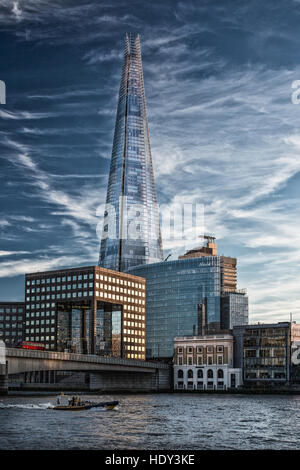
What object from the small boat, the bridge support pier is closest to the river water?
the small boat

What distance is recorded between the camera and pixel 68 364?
599 ft

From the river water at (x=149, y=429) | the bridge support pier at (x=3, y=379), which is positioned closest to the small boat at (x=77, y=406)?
the river water at (x=149, y=429)

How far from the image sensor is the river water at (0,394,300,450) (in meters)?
68.8

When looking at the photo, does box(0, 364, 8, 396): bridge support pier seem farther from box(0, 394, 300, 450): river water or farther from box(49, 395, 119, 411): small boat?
box(49, 395, 119, 411): small boat

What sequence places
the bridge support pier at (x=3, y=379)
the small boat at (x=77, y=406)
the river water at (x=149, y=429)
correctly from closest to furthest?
the river water at (x=149, y=429) < the small boat at (x=77, y=406) < the bridge support pier at (x=3, y=379)

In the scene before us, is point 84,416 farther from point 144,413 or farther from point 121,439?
point 121,439

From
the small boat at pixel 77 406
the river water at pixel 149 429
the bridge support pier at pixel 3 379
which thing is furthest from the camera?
the bridge support pier at pixel 3 379

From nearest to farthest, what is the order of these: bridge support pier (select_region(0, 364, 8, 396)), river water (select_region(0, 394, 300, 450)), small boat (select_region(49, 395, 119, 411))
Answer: river water (select_region(0, 394, 300, 450)) < small boat (select_region(49, 395, 119, 411)) < bridge support pier (select_region(0, 364, 8, 396))

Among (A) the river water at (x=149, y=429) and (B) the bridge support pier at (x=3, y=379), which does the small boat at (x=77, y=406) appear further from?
(B) the bridge support pier at (x=3, y=379)

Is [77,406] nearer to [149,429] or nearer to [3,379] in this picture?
[149,429]

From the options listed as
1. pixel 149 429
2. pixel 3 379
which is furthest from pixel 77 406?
pixel 3 379

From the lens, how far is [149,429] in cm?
8300

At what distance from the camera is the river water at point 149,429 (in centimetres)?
6875
